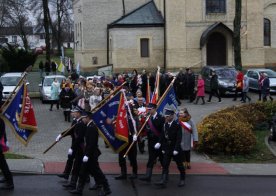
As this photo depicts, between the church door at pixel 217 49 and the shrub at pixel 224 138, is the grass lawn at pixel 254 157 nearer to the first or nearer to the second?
the shrub at pixel 224 138

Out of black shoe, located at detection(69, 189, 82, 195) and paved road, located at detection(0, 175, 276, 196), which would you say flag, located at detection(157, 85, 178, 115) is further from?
black shoe, located at detection(69, 189, 82, 195)

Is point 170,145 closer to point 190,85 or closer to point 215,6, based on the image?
point 190,85

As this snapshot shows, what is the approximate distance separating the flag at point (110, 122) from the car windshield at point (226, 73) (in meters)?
21.1

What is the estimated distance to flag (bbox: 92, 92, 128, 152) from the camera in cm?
1438

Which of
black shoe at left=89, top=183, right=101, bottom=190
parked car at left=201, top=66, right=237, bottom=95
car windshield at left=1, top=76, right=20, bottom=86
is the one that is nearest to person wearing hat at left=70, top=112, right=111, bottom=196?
black shoe at left=89, top=183, right=101, bottom=190

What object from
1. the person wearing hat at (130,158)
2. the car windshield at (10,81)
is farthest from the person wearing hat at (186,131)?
the car windshield at (10,81)

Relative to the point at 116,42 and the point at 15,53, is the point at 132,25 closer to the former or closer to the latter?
the point at 116,42

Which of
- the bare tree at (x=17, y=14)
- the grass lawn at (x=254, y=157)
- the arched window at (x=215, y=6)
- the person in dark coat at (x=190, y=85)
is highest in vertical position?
the bare tree at (x=17, y=14)

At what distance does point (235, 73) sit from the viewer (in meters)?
35.2

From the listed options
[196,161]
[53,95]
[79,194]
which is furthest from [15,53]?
[79,194]

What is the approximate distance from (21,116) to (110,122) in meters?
2.23

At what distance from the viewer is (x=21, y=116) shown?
569 inches

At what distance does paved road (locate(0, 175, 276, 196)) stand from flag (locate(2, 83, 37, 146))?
3.66ft

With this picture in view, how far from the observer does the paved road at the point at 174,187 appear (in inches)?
510
